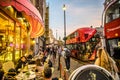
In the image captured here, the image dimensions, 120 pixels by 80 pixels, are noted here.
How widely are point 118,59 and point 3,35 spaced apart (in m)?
7.43

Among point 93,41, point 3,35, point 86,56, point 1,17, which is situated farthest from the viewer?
point 86,56

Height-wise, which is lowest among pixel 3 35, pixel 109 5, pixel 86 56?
pixel 86 56

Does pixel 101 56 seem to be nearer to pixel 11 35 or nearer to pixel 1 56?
pixel 1 56

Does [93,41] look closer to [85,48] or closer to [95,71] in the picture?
[85,48]

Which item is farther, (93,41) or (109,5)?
(93,41)

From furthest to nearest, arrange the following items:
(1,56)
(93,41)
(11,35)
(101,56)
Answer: (93,41)
(11,35)
(1,56)
(101,56)

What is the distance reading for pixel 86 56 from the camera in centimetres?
2852

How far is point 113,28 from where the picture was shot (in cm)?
1538

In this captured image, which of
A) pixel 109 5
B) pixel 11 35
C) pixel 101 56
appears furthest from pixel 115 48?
pixel 101 56

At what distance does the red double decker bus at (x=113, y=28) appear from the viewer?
14.8m

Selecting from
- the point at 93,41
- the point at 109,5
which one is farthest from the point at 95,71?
the point at 93,41

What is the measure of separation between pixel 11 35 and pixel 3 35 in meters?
1.12

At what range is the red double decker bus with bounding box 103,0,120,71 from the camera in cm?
1480

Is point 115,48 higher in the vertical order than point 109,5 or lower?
lower
